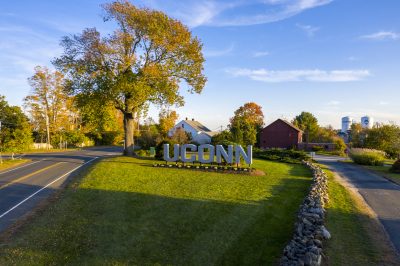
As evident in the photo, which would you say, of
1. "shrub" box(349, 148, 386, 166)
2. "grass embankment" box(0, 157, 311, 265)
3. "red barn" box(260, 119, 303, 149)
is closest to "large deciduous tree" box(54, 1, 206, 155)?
"grass embankment" box(0, 157, 311, 265)

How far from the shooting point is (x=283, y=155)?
43.7 m

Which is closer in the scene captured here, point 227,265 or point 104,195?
point 227,265

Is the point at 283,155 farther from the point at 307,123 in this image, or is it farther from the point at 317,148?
the point at 307,123

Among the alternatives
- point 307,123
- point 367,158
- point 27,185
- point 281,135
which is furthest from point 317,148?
point 27,185

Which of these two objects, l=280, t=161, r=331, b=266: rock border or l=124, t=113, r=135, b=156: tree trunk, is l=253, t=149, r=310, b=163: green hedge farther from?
l=280, t=161, r=331, b=266: rock border

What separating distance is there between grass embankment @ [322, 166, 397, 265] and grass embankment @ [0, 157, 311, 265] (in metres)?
1.61

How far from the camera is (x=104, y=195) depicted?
55.2 ft

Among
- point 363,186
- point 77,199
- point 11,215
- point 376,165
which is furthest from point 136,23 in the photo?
point 376,165

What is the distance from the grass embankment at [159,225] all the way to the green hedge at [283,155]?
66.3ft

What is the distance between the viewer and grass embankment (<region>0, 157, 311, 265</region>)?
9742 mm

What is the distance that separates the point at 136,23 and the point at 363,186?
81.2 ft

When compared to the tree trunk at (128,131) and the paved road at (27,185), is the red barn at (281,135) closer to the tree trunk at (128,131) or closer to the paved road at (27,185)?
the tree trunk at (128,131)

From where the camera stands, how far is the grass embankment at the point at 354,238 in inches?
365

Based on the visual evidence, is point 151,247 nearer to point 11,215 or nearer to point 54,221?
point 54,221
